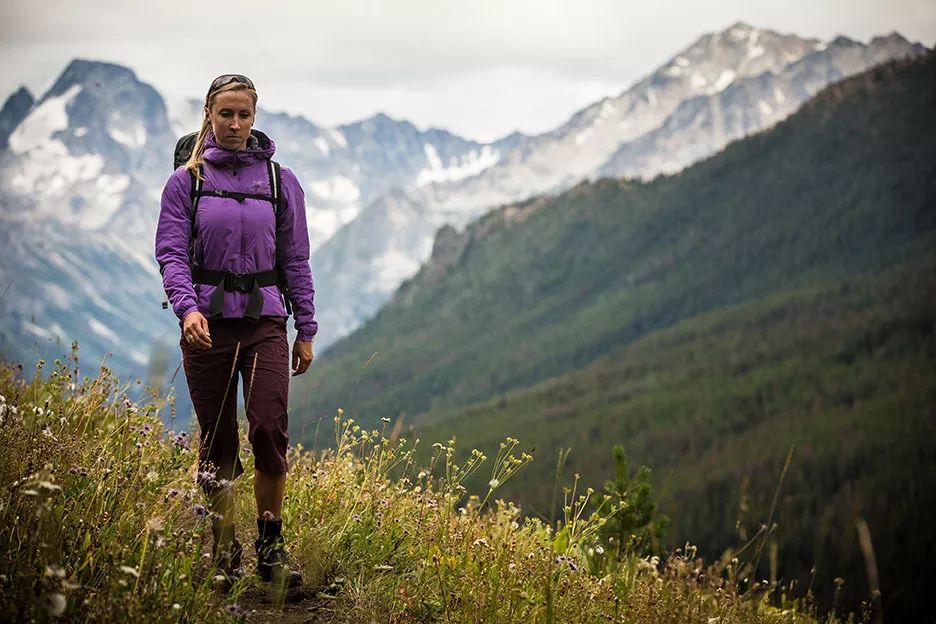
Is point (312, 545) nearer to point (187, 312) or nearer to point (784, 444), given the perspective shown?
point (187, 312)

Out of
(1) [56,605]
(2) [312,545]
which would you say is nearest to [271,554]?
(2) [312,545]

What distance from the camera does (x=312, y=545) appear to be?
5414 mm

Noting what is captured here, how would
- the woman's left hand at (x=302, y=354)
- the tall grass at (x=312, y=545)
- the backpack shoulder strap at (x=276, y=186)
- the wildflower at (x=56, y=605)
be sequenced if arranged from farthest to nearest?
1. the woman's left hand at (x=302, y=354)
2. the backpack shoulder strap at (x=276, y=186)
3. the tall grass at (x=312, y=545)
4. the wildflower at (x=56, y=605)

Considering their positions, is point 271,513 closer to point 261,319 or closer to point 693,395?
point 261,319

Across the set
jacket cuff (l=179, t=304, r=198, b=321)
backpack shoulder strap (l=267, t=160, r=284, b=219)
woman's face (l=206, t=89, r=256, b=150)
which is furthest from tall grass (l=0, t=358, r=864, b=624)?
woman's face (l=206, t=89, r=256, b=150)

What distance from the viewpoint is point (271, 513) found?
16.8 feet

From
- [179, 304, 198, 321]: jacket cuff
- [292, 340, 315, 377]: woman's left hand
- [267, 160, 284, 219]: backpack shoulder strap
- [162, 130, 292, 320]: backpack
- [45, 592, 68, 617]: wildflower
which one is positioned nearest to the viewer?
[45, 592, 68, 617]: wildflower

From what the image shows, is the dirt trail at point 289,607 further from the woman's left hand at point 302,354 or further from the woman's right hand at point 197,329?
the woman's right hand at point 197,329

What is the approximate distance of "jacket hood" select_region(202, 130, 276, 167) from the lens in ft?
17.5

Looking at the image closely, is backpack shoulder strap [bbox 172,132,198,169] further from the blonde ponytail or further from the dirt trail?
the dirt trail

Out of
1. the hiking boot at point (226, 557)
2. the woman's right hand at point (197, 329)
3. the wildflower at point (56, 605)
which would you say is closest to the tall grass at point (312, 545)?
the wildflower at point (56, 605)

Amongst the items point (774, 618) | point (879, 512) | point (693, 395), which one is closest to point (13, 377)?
point (774, 618)

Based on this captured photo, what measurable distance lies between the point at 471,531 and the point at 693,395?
18993 cm

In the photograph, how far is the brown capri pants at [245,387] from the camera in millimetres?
5160
